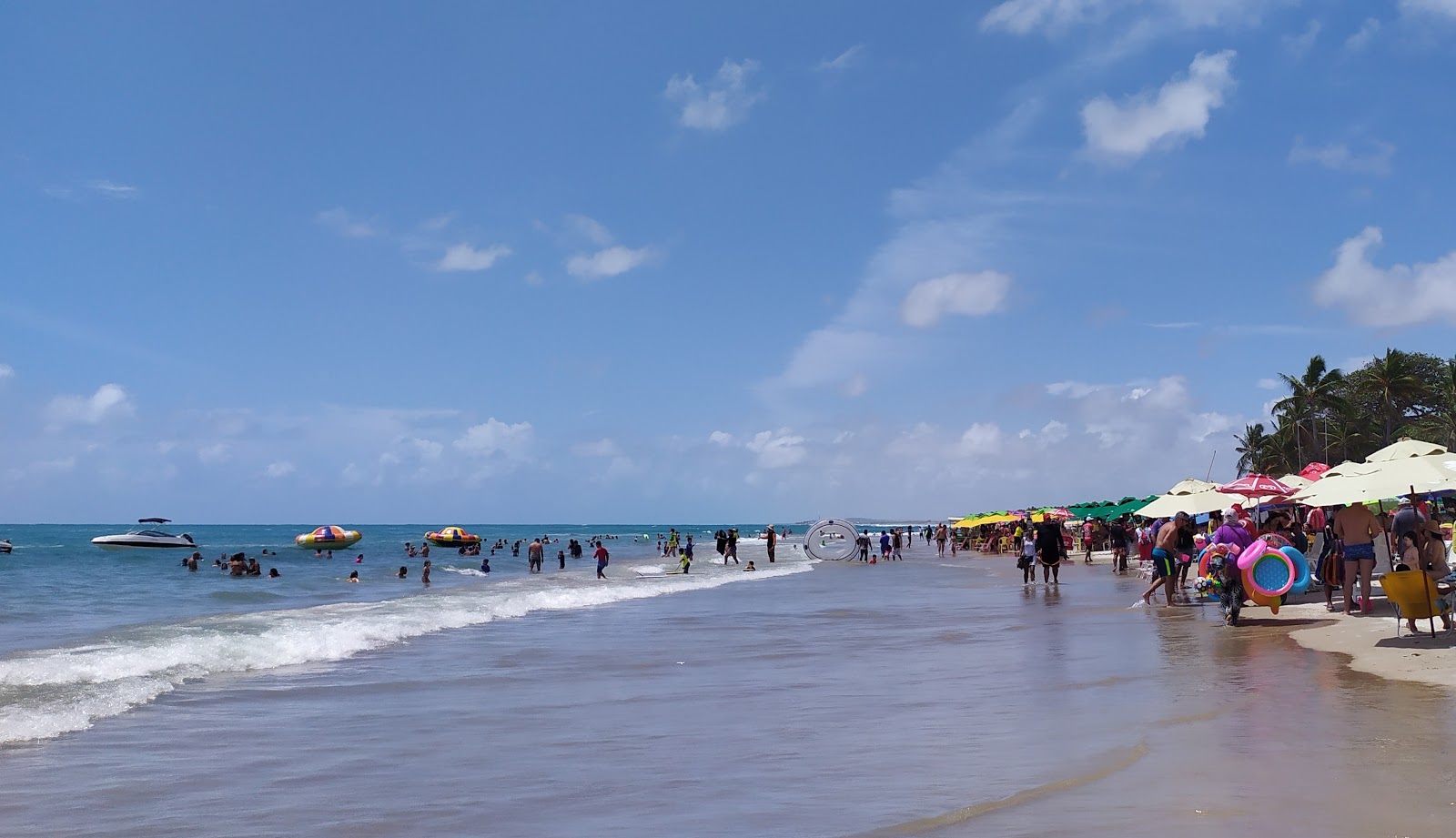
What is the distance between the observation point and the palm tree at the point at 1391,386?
7656 cm

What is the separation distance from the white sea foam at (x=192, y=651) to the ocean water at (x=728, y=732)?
3.3 inches

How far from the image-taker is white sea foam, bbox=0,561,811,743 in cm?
1144

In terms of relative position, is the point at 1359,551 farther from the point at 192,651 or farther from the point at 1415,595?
the point at 192,651

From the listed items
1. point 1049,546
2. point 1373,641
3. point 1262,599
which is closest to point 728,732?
point 1373,641

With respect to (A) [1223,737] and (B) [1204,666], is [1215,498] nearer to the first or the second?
(B) [1204,666]

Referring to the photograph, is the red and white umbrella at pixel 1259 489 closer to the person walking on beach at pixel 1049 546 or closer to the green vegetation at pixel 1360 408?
the person walking on beach at pixel 1049 546

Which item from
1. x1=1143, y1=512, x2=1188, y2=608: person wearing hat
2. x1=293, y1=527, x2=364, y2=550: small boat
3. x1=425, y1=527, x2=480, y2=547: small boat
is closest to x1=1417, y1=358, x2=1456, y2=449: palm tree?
x1=1143, y1=512, x2=1188, y2=608: person wearing hat

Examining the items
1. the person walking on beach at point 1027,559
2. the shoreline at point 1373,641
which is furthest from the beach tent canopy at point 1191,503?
the person walking on beach at point 1027,559

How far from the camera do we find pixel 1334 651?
1190cm

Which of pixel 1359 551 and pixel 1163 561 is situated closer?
pixel 1359 551

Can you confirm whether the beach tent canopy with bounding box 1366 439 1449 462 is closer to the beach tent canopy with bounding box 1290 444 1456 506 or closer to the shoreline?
the beach tent canopy with bounding box 1290 444 1456 506

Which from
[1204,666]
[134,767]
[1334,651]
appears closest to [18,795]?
[134,767]

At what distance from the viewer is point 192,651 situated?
16062 millimetres

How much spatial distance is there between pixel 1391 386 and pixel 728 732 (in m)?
81.8
